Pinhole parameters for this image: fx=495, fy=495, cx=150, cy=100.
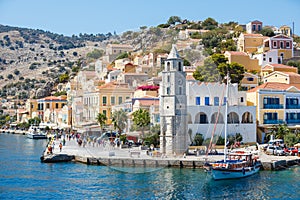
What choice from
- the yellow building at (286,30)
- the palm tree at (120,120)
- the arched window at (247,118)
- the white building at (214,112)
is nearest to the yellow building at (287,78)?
the arched window at (247,118)

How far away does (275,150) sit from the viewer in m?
38.8

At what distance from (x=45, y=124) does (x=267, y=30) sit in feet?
139

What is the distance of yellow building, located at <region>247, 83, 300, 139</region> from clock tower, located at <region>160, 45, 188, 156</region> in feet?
36.4

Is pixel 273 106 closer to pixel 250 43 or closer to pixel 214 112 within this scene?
pixel 214 112

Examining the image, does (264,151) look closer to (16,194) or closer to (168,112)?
(168,112)

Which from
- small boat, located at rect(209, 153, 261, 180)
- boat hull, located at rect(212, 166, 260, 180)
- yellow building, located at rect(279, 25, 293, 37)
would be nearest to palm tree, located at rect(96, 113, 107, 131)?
small boat, located at rect(209, 153, 261, 180)

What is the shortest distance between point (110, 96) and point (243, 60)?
21.6 metres

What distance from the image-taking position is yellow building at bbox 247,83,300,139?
45.3 m

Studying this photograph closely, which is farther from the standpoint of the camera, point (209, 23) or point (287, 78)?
point (209, 23)

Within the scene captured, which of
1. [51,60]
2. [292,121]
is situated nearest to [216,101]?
[292,121]

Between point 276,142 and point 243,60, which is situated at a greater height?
point 243,60

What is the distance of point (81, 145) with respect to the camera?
154ft

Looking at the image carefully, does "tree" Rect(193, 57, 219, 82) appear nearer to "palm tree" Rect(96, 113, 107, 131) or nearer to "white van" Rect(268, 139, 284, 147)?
"palm tree" Rect(96, 113, 107, 131)

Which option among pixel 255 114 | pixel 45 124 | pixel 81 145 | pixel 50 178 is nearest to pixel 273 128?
pixel 255 114
